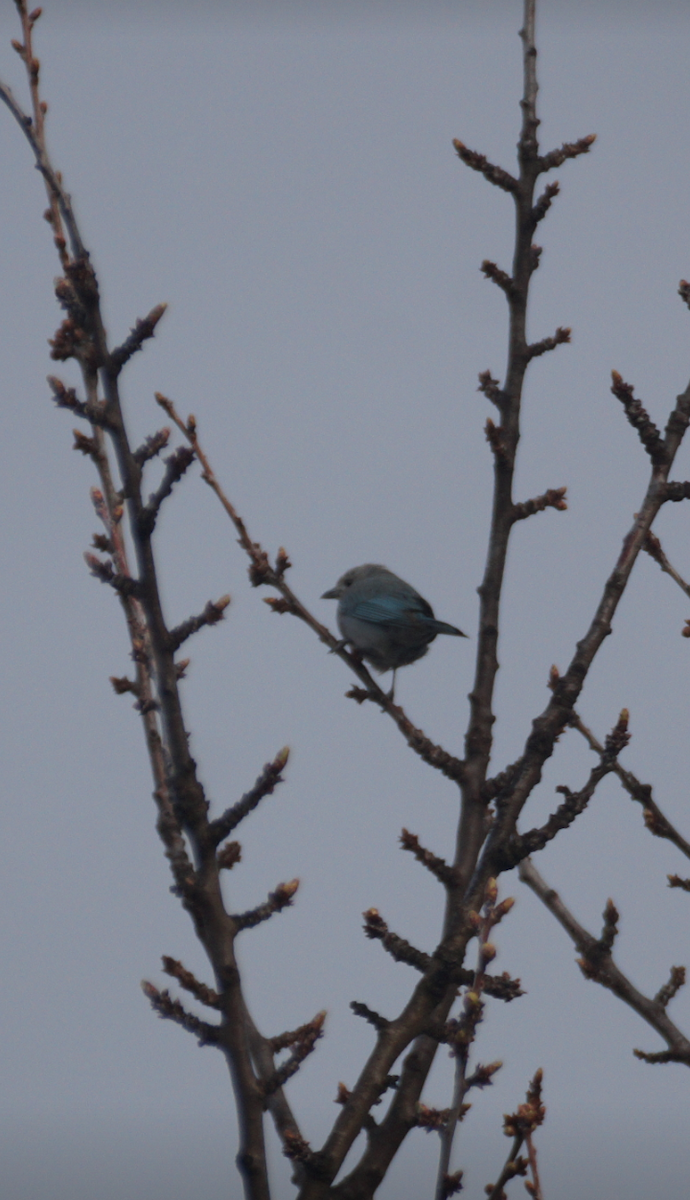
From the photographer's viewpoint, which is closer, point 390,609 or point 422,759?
point 422,759

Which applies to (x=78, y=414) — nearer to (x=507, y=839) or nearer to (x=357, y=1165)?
(x=507, y=839)

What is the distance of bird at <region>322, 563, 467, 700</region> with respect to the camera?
689 cm

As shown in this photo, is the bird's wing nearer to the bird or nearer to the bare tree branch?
the bird

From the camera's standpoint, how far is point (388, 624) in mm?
6992

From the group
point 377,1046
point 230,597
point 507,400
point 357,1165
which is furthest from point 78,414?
point 357,1165

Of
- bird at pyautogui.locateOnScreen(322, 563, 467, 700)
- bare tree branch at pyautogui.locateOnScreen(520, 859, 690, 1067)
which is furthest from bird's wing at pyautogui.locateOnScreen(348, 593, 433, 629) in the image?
bare tree branch at pyautogui.locateOnScreen(520, 859, 690, 1067)

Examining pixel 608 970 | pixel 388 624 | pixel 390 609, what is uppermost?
pixel 390 609

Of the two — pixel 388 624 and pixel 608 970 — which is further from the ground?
pixel 388 624

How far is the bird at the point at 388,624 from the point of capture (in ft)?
22.6

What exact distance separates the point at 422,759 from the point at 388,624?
3505mm

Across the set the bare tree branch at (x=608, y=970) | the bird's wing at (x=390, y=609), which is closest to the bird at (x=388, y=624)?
the bird's wing at (x=390, y=609)

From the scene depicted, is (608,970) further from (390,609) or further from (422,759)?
(390,609)

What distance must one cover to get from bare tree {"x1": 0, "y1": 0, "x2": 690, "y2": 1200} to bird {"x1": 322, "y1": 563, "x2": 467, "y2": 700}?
2865 millimetres

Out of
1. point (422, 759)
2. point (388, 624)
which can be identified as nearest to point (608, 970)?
point (422, 759)
